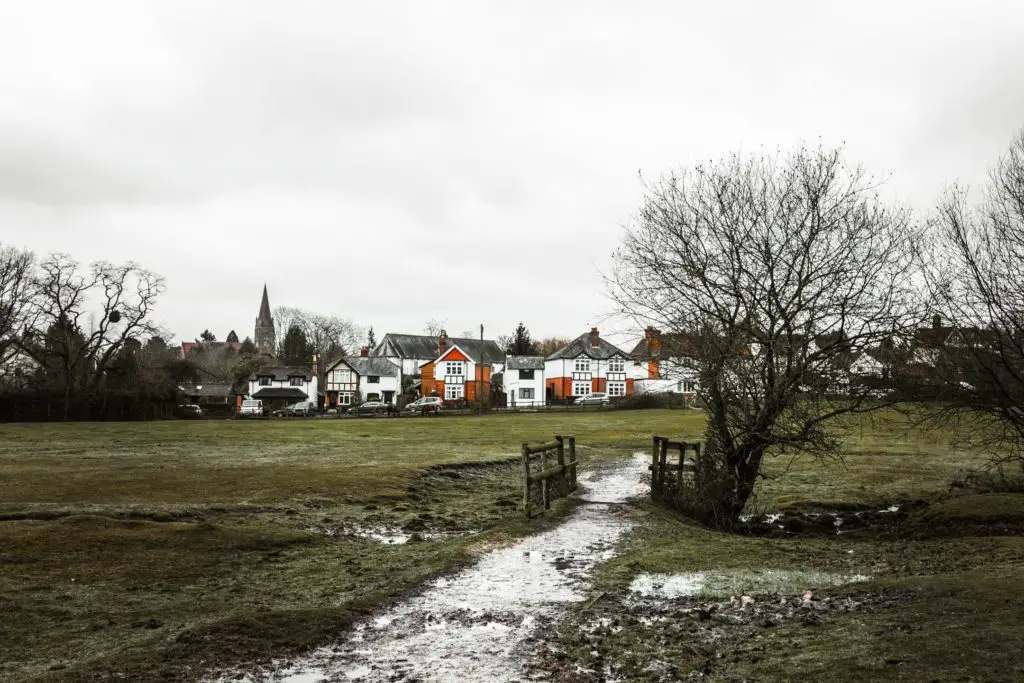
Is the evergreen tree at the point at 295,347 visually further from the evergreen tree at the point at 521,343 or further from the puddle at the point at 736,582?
the puddle at the point at 736,582

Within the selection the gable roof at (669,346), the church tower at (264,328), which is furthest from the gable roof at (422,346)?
the gable roof at (669,346)

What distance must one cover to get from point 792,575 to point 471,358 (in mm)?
94604

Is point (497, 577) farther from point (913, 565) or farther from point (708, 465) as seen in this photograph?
point (708, 465)

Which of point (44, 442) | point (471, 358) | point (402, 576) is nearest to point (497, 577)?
point (402, 576)

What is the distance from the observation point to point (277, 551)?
15109 mm

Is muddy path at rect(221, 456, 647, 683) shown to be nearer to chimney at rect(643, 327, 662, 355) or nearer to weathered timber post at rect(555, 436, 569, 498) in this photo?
weathered timber post at rect(555, 436, 569, 498)

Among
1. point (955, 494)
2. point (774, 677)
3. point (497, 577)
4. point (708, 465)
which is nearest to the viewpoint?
point (774, 677)

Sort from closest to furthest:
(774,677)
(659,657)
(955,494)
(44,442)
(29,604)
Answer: (774,677) → (659,657) → (29,604) → (955,494) → (44,442)

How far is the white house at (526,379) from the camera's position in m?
106

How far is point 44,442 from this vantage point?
134 ft

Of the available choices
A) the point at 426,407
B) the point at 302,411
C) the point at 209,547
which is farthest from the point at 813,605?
the point at 302,411

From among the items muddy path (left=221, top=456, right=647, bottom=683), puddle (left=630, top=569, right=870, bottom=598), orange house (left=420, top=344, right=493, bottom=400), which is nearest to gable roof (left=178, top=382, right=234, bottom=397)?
orange house (left=420, top=344, right=493, bottom=400)

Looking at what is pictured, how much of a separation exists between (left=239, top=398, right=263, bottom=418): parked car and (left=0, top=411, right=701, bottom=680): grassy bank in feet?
161

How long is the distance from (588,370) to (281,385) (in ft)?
135
